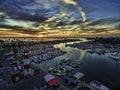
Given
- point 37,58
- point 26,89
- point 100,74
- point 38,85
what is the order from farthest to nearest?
point 37,58, point 100,74, point 38,85, point 26,89

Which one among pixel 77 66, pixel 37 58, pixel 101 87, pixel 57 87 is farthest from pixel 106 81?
pixel 37 58

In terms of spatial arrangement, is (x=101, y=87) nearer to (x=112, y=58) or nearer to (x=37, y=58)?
(x=37, y=58)

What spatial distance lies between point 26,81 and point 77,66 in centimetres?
4408

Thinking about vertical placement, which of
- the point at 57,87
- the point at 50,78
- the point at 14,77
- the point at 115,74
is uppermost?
the point at 14,77

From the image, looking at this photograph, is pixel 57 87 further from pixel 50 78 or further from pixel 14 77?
pixel 14 77

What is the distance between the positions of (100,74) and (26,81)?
4293 centimetres

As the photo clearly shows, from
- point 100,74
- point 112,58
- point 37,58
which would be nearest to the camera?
point 100,74

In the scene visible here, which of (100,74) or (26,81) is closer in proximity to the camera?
(26,81)

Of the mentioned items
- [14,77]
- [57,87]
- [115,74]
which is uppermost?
[14,77]

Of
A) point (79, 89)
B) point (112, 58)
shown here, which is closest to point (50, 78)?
point (79, 89)

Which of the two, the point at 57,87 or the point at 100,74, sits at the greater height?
the point at 57,87

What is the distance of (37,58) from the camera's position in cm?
7444

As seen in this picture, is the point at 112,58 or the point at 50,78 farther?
the point at 112,58

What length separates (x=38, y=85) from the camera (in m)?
20.8
